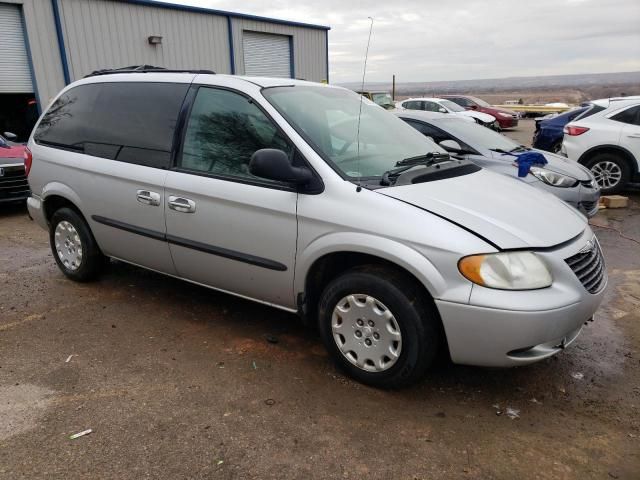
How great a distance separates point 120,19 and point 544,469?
560 inches

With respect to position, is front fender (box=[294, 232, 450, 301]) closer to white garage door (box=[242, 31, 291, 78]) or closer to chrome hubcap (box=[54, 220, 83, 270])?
chrome hubcap (box=[54, 220, 83, 270])

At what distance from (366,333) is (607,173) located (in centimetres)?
737

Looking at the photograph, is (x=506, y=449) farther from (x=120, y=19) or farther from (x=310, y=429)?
(x=120, y=19)

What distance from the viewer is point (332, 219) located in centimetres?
293

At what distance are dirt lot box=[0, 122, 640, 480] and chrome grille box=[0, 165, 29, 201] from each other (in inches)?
163

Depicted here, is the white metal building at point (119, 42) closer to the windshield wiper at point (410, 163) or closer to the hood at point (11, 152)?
the hood at point (11, 152)

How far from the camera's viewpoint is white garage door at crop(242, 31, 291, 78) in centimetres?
1677

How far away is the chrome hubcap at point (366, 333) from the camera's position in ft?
9.37

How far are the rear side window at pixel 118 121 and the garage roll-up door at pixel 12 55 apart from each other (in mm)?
9049

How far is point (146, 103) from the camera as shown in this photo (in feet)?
12.9

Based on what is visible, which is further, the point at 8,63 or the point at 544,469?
the point at 8,63

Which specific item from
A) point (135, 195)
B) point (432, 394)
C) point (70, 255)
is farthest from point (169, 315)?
point (432, 394)

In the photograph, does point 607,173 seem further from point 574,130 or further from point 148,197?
point 148,197

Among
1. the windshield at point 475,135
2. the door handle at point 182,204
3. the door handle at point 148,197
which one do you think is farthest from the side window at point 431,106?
the door handle at point 182,204
